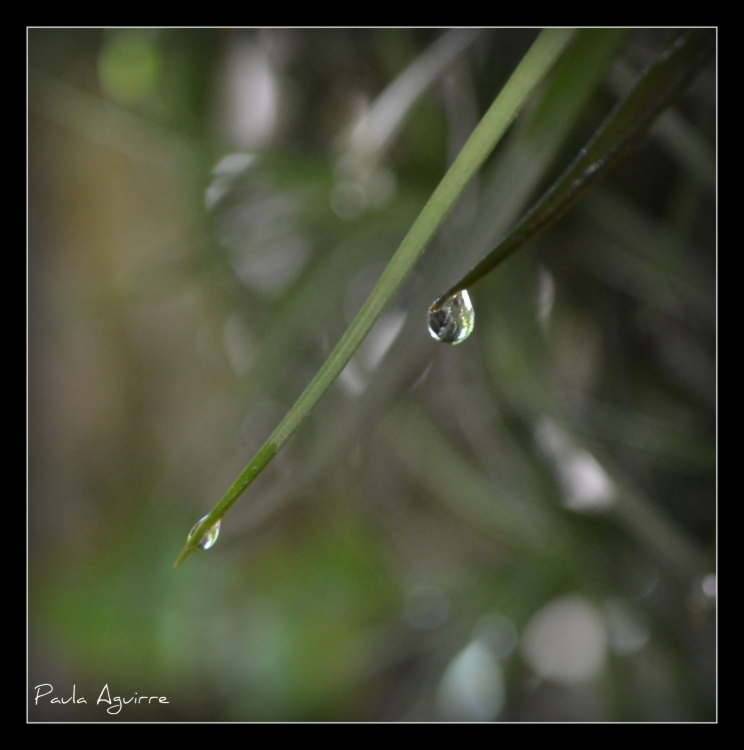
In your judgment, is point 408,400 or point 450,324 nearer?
point 450,324

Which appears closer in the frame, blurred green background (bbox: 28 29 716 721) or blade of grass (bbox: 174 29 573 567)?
blade of grass (bbox: 174 29 573 567)

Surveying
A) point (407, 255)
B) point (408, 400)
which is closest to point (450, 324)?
point (407, 255)

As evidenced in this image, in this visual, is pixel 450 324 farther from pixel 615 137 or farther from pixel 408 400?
pixel 408 400
